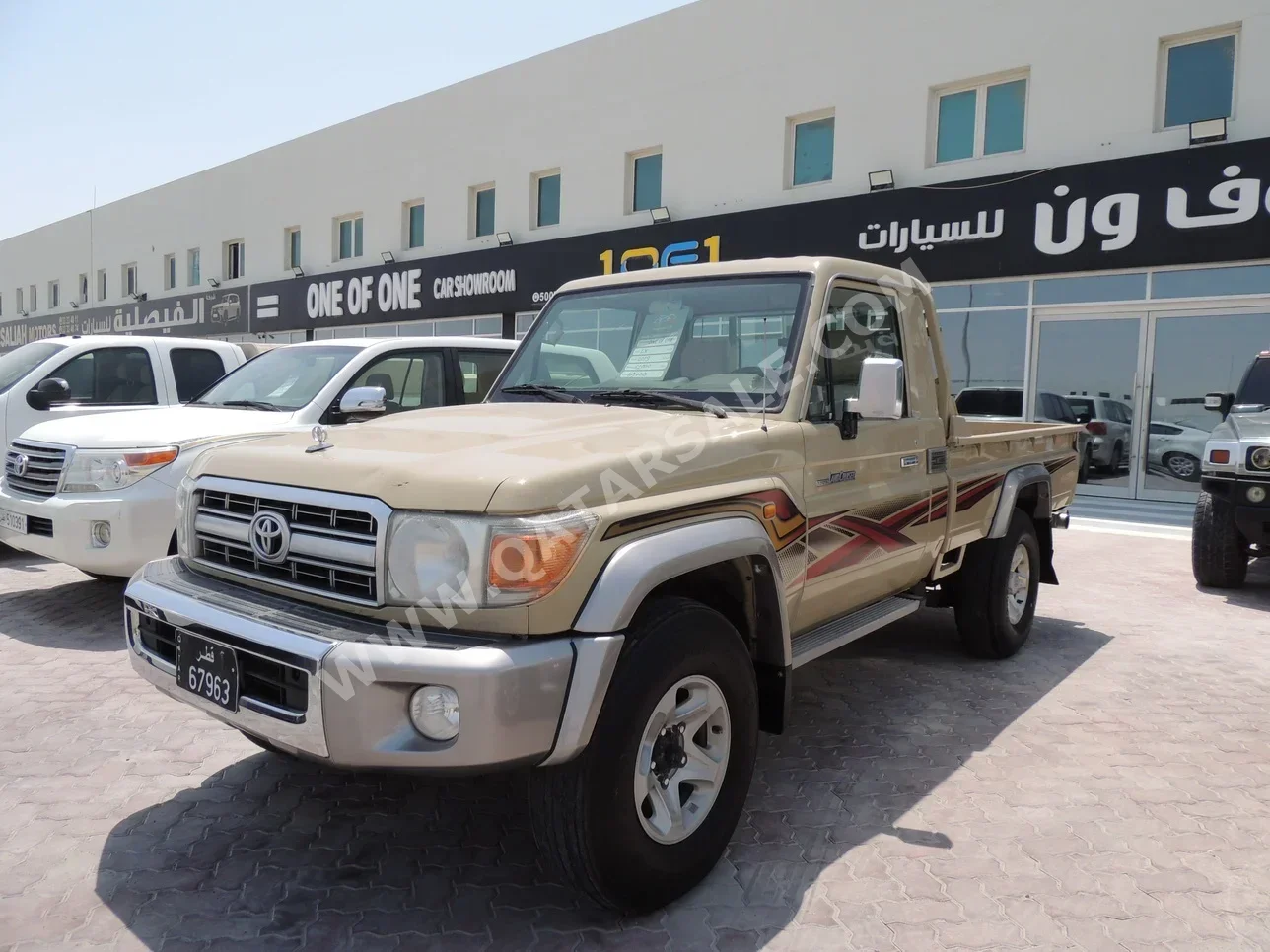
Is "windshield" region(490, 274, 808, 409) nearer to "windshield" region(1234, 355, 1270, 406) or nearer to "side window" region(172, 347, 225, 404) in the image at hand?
"side window" region(172, 347, 225, 404)

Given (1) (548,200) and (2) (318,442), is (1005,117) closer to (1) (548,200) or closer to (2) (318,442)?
(1) (548,200)

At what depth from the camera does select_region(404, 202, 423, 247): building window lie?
2045 centimetres

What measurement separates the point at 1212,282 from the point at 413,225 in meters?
15.6

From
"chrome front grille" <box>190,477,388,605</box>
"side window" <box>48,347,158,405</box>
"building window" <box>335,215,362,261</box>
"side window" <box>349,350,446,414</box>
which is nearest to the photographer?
"chrome front grille" <box>190,477,388,605</box>

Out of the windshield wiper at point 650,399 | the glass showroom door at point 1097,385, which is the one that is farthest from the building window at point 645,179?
the windshield wiper at point 650,399

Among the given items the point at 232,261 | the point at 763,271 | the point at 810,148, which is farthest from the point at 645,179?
the point at 232,261

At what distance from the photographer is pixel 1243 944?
260 centimetres

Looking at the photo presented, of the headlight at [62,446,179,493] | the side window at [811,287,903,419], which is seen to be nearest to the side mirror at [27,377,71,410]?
the headlight at [62,446,179,493]

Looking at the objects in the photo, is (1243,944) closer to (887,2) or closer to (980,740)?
(980,740)

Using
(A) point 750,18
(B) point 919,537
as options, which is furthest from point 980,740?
(A) point 750,18

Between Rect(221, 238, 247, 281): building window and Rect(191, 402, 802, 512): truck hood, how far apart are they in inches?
1003

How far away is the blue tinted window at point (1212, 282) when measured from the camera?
34.6ft

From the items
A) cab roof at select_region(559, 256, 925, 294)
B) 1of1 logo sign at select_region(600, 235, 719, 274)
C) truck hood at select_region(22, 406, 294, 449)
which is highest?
1of1 logo sign at select_region(600, 235, 719, 274)

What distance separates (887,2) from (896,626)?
10.3 metres
